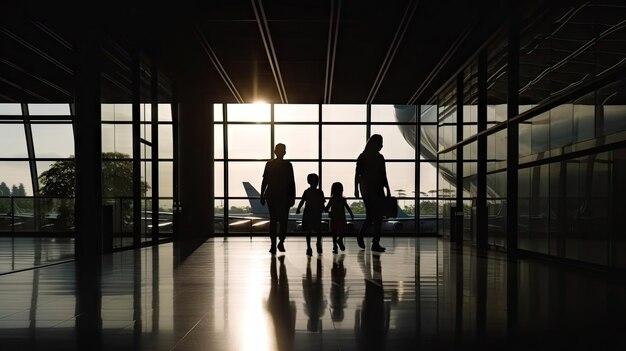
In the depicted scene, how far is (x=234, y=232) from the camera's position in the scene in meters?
19.4

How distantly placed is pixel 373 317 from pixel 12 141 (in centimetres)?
825

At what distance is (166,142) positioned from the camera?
15.9 m

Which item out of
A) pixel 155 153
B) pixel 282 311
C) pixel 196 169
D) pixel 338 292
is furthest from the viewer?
pixel 196 169

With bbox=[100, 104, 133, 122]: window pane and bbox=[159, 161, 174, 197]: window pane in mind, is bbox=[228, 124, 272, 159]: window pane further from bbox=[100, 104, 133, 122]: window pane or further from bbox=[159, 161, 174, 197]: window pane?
bbox=[100, 104, 133, 122]: window pane

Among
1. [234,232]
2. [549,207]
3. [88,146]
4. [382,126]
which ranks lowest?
[234,232]

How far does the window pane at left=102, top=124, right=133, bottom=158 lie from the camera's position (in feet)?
35.2

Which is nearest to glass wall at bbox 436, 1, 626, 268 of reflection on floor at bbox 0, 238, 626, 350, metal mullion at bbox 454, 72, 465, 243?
reflection on floor at bbox 0, 238, 626, 350

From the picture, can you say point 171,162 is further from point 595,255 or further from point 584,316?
point 584,316

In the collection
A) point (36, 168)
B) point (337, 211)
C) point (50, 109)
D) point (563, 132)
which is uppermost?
point (50, 109)

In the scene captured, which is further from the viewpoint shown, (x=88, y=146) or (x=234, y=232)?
(x=234, y=232)

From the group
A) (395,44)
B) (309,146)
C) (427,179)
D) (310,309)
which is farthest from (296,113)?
(310,309)

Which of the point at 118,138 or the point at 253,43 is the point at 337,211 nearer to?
the point at 253,43

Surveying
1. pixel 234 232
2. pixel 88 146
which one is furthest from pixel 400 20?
pixel 234 232

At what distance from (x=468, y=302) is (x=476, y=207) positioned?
29.2ft
